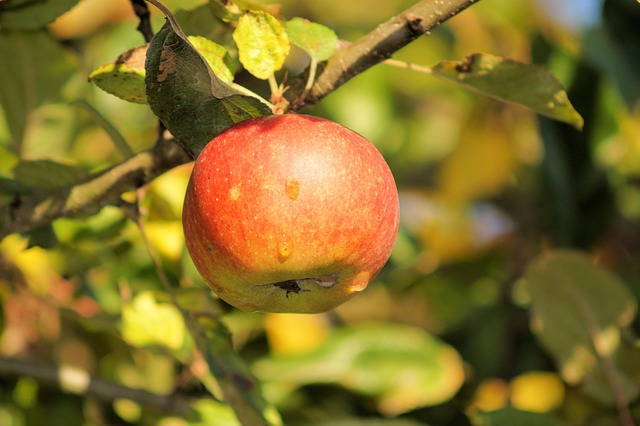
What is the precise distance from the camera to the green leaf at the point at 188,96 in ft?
2.06

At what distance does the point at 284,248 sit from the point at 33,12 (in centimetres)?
46

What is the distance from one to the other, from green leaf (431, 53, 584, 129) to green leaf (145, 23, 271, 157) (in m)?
0.23

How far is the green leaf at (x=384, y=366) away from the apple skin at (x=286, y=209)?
80 centimetres

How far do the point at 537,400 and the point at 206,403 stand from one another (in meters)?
0.64

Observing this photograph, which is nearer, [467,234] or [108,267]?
[108,267]

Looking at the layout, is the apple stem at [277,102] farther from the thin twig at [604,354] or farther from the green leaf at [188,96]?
the thin twig at [604,354]

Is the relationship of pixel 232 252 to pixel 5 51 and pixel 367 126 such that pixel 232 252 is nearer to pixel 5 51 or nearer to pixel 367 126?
pixel 5 51

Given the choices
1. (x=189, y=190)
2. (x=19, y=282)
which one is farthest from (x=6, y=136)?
(x=189, y=190)

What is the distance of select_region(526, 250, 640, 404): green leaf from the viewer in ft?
3.86

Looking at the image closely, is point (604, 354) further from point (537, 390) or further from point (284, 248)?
point (284, 248)

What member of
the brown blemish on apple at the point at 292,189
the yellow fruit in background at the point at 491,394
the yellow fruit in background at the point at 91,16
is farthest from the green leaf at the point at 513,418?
the yellow fruit in background at the point at 91,16

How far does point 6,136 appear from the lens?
1.39 meters

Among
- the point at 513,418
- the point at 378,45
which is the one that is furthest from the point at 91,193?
the point at 513,418

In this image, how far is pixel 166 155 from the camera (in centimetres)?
75
